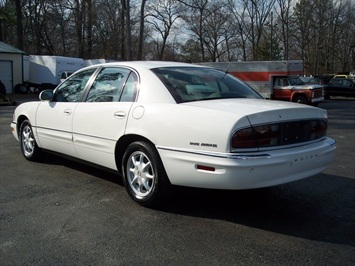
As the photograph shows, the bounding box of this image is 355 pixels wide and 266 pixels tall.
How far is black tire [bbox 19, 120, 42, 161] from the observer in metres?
6.40

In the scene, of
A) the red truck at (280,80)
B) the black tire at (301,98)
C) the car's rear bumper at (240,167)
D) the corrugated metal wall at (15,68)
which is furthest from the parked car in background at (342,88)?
the car's rear bumper at (240,167)

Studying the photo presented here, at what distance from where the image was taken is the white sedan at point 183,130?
367 cm

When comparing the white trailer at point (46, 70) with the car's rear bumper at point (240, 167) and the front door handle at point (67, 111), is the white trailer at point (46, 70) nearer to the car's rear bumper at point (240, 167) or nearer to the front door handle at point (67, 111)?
the front door handle at point (67, 111)

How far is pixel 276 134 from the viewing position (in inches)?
151

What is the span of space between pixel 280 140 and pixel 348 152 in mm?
4737

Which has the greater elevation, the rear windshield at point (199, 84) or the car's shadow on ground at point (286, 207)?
the rear windshield at point (199, 84)

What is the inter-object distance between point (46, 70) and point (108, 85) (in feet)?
91.8

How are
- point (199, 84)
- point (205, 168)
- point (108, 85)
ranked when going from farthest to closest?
1. point (108, 85)
2. point (199, 84)
3. point (205, 168)

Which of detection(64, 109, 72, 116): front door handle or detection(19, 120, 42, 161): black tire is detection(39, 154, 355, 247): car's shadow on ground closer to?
detection(64, 109, 72, 116): front door handle

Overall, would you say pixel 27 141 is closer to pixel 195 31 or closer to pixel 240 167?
pixel 240 167

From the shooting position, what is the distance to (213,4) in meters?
55.6

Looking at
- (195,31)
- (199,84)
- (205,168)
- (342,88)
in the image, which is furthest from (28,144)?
(195,31)

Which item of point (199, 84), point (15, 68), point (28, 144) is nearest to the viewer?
point (199, 84)

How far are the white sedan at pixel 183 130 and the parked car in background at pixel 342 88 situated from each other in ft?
89.8
